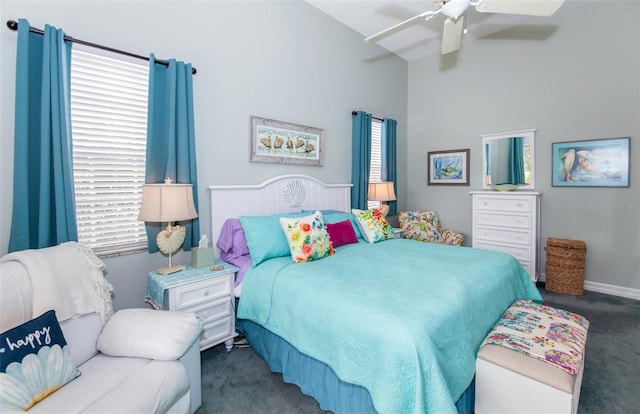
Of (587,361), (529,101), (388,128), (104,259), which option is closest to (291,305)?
(104,259)

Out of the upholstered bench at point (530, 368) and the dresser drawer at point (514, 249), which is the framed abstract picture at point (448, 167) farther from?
the upholstered bench at point (530, 368)

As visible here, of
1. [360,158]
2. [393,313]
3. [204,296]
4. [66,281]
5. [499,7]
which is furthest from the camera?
[360,158]

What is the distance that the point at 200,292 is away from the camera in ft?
6.97

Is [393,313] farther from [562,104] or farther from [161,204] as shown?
[562,104]

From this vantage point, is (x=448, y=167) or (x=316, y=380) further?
(x=448, y=167)

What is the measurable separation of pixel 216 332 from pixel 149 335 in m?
0.82

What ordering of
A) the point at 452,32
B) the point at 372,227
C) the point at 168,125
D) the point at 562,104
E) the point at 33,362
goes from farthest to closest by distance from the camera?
1. the point at 562,104
2. the point at 372,227
3. the point at 452,32
4. the point at 168,125
5. the point at 33,362

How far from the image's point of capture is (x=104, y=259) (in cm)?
215

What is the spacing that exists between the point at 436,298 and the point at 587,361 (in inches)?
63.9

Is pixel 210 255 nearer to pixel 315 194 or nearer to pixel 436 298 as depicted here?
pixel 315 194

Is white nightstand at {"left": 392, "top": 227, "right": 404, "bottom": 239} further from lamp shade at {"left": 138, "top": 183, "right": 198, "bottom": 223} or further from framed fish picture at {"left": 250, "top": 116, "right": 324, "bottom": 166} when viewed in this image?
lamp shade at {"left": 138, "top": 183, "right": 198, "bottom": 223}

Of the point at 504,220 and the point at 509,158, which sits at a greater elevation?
the point at 509,158

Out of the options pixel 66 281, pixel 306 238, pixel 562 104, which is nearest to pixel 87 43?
pixel 66 281

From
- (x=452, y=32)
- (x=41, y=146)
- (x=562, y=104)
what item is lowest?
(x=41, y=146)
